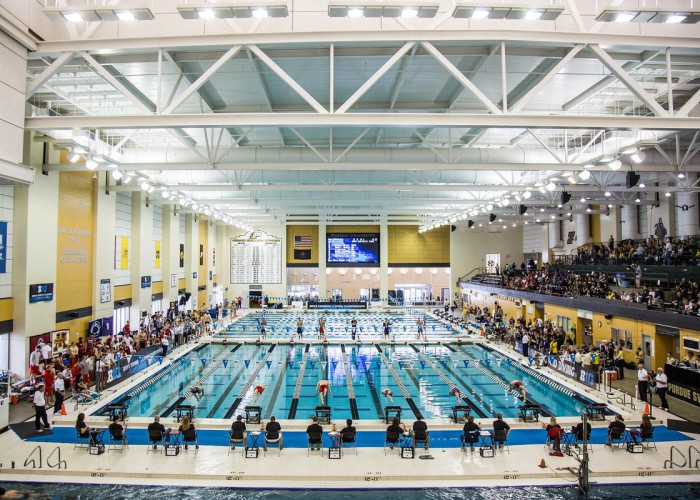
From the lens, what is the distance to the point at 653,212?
2512 centimetres

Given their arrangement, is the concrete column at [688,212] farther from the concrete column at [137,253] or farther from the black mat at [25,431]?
the concrete column at [137,253]

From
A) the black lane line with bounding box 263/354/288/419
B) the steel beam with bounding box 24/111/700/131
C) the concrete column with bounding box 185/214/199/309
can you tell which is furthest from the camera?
the concrete column with bounding box 185/214/199/309

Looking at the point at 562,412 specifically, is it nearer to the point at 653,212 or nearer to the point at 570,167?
the point at 570,167

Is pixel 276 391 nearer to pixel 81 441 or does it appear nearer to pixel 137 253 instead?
pixel 81 441

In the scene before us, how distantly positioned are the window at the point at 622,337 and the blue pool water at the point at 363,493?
10828 millimetres

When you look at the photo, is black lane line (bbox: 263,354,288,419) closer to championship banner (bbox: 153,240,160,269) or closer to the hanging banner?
the hanging banner

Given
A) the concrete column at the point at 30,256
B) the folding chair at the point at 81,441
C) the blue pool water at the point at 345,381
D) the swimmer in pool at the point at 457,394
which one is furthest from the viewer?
the concrete column at the point at 30,256

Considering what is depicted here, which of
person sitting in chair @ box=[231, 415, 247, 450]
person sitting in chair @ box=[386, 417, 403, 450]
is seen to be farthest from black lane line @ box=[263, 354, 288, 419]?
Answer: person sitting in chair @ box=[386, 417, 403, 450]

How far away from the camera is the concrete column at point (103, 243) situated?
18609 mm

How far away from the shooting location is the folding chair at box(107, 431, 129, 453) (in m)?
9.47

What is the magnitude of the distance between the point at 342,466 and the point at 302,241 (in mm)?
33640

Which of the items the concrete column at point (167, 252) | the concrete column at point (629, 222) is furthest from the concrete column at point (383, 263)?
the concrete column at point (167, 252)

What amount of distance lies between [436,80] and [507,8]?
474 cm

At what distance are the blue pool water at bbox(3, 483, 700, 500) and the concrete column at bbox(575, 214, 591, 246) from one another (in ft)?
86.2
